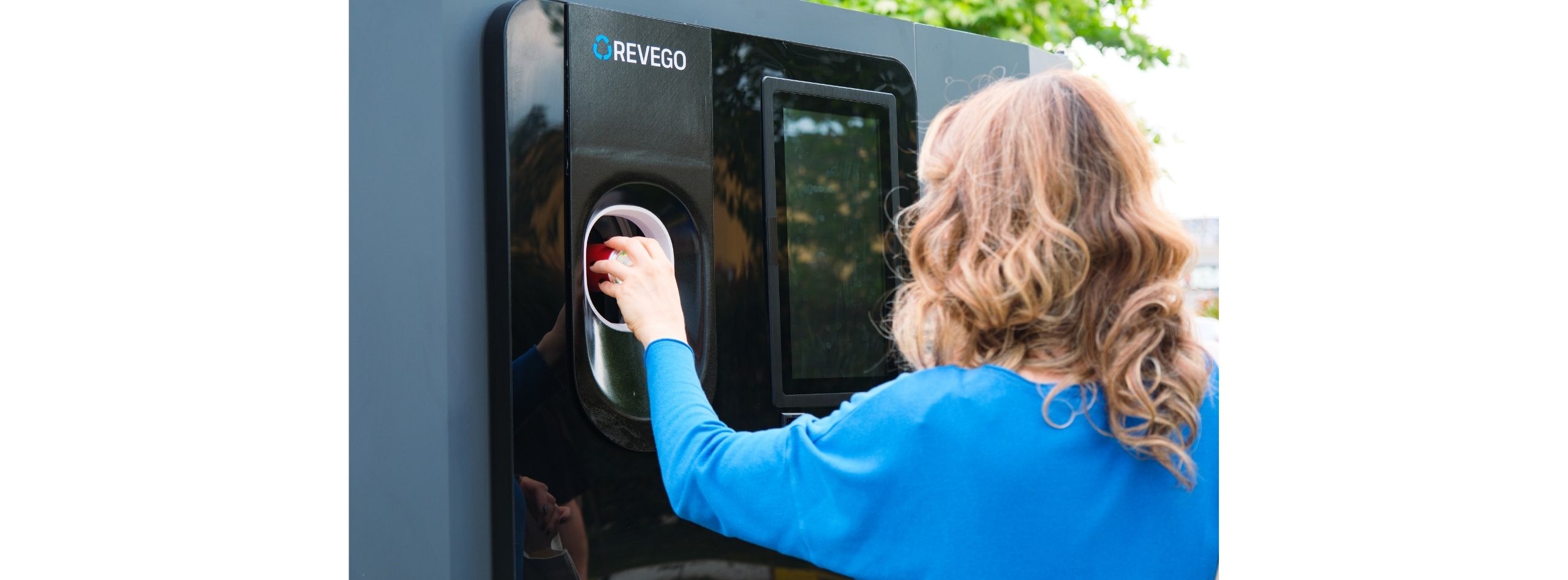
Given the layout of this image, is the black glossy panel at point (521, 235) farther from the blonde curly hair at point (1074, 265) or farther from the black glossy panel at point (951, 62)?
the black glossy panel at point (951, 62)

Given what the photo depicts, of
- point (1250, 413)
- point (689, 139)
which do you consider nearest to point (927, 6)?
point (689, 139)

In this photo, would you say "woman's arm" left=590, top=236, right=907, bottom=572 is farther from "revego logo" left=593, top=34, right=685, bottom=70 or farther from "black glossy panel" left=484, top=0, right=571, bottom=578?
"revego logo" left=593, top=34, right=685, bottom=70

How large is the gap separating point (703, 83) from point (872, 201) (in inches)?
19.1

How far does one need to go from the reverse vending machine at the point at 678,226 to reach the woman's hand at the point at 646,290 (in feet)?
0.13

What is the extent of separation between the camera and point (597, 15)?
1.80 m

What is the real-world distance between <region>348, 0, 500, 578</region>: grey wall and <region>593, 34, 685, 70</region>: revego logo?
173mm

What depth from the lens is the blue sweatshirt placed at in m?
1.21

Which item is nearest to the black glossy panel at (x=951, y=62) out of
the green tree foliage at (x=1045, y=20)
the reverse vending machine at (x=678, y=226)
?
the reverse vending machine at (x=678, y=226)

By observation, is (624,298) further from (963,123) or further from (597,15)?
(963,123)

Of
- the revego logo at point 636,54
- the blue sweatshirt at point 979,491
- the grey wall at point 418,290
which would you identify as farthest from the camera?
the revego logo at point 636,54

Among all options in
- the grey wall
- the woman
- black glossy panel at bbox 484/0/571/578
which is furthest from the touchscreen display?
the woman

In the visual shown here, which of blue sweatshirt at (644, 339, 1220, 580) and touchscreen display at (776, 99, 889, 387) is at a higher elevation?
touchscreen display at (776, 99, 889, 387)

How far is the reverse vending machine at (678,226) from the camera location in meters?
1.73

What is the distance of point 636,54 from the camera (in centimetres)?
185
